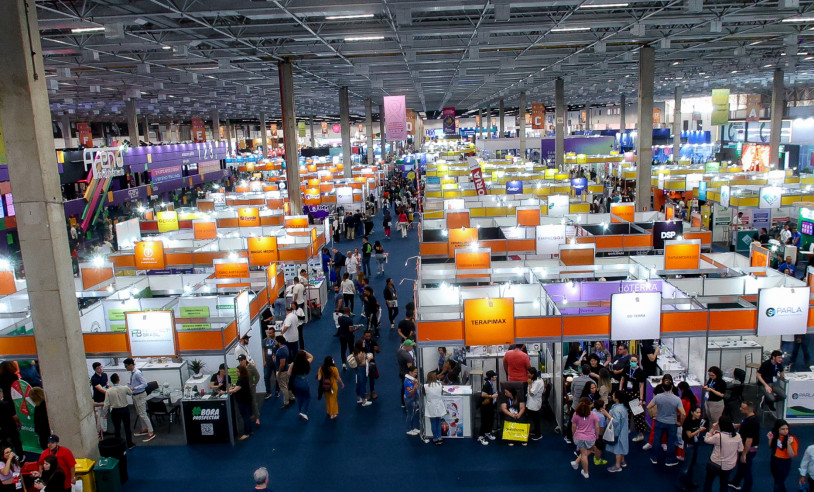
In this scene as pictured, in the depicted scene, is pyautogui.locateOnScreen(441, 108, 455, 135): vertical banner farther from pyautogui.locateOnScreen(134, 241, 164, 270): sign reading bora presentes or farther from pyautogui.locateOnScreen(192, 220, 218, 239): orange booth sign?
pyautogui.locateOnScreen(134, 241, 164, 270): sign reading bora presentes

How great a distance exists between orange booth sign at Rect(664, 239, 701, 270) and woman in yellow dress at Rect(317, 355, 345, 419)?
8.00 m

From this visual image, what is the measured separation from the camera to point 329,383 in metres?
10.4

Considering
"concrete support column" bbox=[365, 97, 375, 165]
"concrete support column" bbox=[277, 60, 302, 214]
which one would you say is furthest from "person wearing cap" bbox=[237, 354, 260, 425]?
"concrete support column" bbox=[365, 97, 375, 165]

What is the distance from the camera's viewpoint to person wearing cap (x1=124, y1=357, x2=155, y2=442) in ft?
33.0

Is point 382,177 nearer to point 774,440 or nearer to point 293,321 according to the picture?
point 293,321

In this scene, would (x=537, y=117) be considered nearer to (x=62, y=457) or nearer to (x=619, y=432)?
(x=619, y=432)

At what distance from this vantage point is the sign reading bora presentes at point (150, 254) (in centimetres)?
1681

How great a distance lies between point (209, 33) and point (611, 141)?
39.1 m

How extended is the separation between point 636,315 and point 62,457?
8262mm

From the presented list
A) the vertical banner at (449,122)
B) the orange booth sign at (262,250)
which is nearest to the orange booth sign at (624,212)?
the orange booth sign at (262,250)

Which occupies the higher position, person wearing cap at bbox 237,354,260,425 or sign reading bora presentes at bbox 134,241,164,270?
sign reading bora presentes at bbox 134,241,164,270

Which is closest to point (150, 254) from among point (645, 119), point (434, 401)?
point (434, 401)

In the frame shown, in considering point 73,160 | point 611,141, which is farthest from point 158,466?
point 611,141

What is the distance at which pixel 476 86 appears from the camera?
40906 mm
